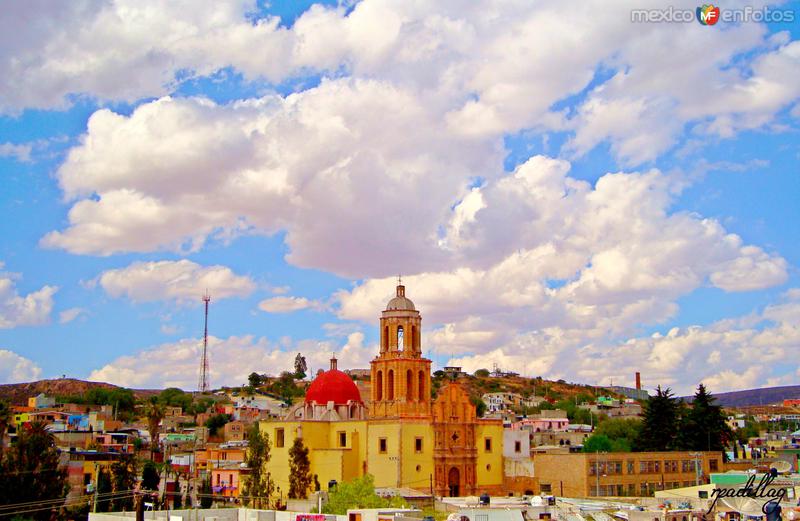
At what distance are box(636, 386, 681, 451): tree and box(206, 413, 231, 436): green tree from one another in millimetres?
59470

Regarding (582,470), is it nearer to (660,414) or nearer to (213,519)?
(660,414)

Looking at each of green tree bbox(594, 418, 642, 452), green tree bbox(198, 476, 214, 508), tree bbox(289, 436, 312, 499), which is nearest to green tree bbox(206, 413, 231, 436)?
green tree bbox(198, 476, 214, 508)

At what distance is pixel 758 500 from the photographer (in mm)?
35156

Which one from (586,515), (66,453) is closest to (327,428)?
(66,453)

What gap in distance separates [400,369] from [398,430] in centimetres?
474

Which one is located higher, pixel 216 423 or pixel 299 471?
pixel 216 423

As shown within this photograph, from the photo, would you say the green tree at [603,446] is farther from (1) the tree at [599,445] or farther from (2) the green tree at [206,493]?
(2) the green tree at [206,493]

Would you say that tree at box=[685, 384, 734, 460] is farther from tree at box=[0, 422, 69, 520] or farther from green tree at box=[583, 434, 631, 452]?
tree at box=[0, 422, 69, 520]

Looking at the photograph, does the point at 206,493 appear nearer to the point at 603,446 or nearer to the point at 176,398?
the point at 603,446

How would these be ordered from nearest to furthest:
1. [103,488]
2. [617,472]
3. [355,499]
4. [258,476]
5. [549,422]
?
[355,499] → [103,488] → [617,472] → [258,476] → [549,422]

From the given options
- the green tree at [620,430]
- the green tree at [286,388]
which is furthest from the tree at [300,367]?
the green tree at [620,430]

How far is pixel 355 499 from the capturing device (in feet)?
155

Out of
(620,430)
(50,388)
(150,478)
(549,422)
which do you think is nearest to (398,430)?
(150,478)

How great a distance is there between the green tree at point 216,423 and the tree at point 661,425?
59470 millimetres
